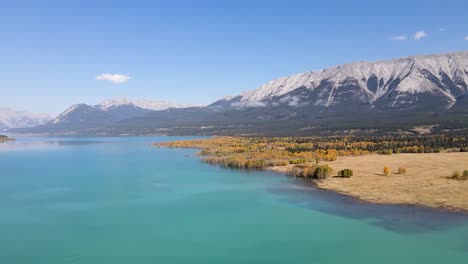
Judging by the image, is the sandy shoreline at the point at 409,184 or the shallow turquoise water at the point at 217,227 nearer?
the shallow turquoise water at the point at 217,227

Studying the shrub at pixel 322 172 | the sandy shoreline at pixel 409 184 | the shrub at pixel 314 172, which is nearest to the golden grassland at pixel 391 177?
the sandy shoreline at pixel 409 184

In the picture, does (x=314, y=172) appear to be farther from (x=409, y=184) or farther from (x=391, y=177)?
(x=409, y=184)

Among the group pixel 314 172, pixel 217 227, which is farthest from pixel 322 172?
pixel 217 227

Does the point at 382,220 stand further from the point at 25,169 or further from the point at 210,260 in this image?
the point at 25,169

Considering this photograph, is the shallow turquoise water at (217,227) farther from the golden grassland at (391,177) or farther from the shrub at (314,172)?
the shrub at (314,172)

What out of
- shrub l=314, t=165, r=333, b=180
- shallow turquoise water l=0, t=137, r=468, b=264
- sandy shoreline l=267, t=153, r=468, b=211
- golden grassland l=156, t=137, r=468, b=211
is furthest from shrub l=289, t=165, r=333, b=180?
shallow turquoise water l=0, t=137, r=468, b=264

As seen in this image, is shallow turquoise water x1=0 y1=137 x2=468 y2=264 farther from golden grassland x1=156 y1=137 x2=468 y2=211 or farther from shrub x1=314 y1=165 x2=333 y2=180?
shrub x1=314 y1=165 x2=333 y2=180
